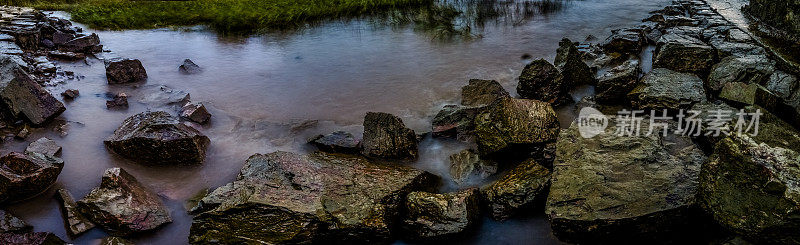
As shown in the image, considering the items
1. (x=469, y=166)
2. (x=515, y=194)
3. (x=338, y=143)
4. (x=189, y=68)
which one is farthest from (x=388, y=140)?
(x=189, y=68)

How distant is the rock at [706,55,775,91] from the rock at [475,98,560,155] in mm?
2182

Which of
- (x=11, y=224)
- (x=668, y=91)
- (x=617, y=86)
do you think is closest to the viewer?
(x=11, y=224)

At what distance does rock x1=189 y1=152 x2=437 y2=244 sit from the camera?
133 inches

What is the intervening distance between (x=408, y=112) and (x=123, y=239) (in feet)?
11.2

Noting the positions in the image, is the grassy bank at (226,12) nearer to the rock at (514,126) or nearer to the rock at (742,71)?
the rock at (514,126)

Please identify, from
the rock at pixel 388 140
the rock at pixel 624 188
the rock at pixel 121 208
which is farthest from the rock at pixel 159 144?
the rock at pixel 624 188

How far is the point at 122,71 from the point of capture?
6.75m

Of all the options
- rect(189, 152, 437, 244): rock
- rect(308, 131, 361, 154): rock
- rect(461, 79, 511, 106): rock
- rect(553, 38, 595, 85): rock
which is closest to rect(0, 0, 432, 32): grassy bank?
rect(461, 79, 511, 106): rock

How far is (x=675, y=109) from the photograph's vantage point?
480cm

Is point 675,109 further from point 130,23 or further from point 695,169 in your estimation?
point 130,23

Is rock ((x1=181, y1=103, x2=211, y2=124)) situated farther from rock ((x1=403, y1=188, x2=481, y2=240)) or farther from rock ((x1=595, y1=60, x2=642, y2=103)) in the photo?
rock ((x1=595, y1=60, x2=642, y2=103))

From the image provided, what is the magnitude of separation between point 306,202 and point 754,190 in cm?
292

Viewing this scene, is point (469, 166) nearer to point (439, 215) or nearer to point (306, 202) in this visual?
point (439, 215)

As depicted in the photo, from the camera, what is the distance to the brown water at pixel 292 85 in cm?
432
